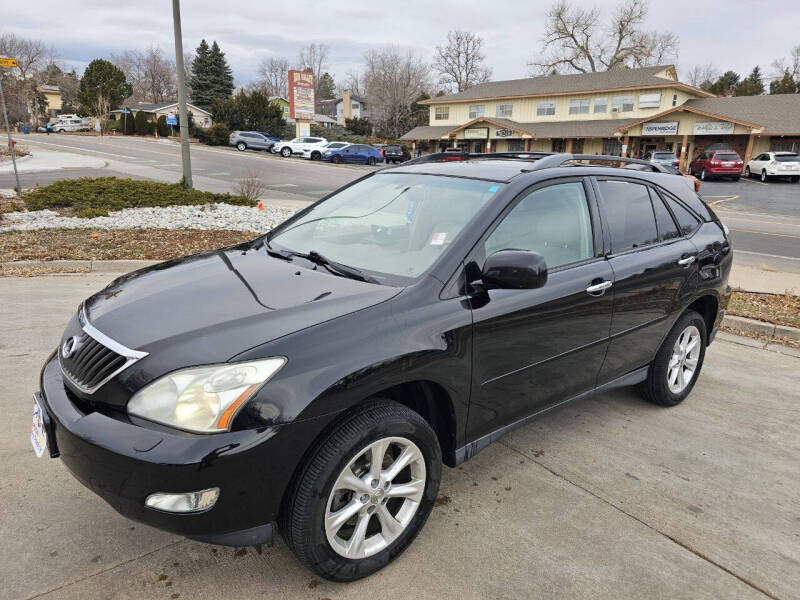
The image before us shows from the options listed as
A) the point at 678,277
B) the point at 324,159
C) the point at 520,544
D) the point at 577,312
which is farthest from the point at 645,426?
the point at 324,159

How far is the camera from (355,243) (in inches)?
125

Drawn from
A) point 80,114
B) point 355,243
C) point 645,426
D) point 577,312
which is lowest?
point 645,426

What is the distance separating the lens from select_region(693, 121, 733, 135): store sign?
129 feet

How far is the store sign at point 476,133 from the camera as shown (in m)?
49.9

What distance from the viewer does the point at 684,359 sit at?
423 cm

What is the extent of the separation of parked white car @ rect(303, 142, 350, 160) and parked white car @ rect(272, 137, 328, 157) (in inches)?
8.4

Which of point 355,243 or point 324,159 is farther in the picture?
Result: point 324,159

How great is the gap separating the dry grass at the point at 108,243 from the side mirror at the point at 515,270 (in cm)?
661

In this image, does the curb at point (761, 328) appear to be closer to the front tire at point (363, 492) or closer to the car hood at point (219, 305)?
the front tire at point (363, 492)

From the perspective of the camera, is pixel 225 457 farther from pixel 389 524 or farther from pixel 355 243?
pixel 355 243

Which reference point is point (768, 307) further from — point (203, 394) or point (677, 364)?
point (203, 394)

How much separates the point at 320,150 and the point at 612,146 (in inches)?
885

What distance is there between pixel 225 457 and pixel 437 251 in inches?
54.4

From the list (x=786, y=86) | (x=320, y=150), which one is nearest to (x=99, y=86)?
(x=320, y=150)
